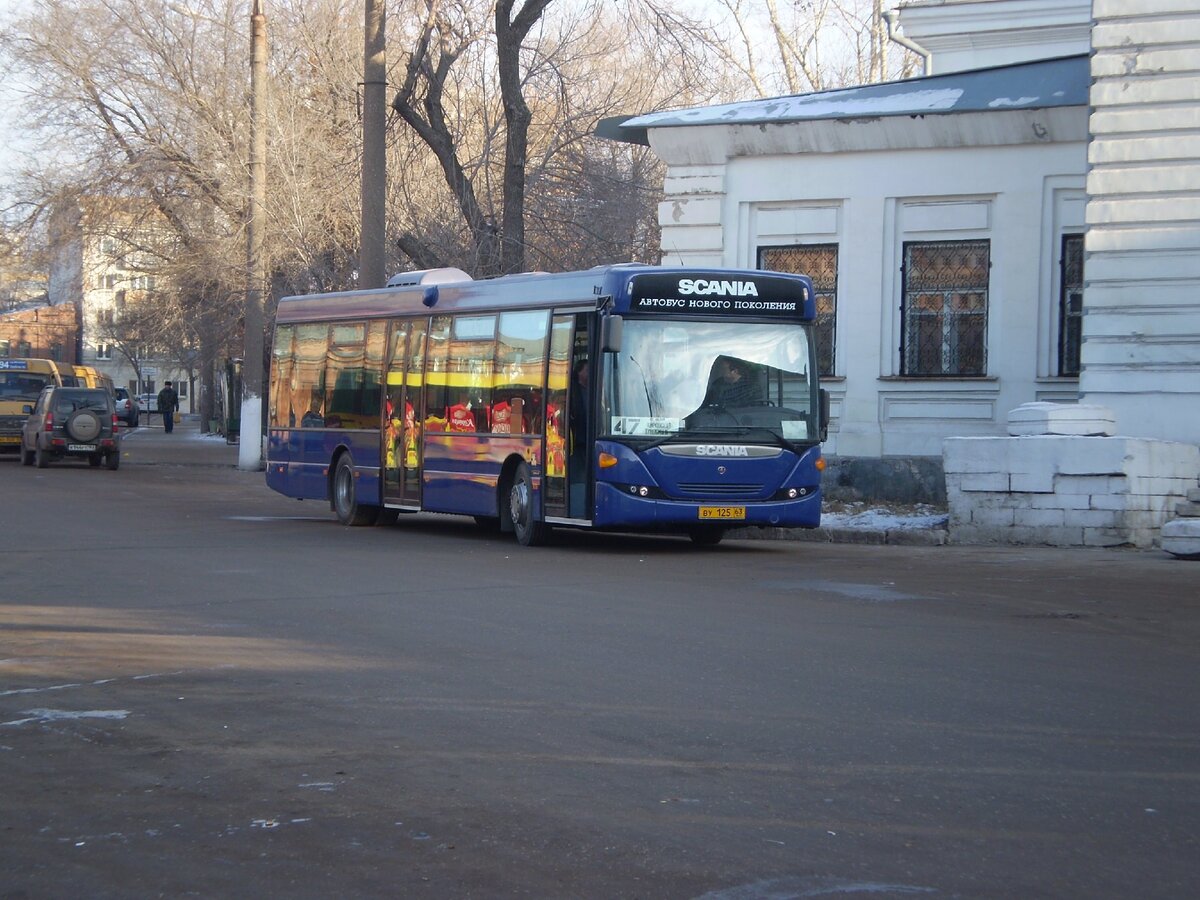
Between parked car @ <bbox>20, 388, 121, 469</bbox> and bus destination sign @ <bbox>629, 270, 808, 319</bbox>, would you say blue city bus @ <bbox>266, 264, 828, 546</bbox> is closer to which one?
bus destination sign @ <bbox>629, 270, 808, 319</bbox>

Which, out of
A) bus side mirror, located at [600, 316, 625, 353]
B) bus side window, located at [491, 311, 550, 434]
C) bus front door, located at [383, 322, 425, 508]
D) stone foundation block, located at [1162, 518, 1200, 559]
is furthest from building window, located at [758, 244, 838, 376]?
stone foundation block, located at [1162, 518, 1200, 559]

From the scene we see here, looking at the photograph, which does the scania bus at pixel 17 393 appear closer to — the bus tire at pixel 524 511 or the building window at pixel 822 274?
the building window at pixel 822 274

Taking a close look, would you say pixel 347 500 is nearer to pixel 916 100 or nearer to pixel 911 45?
pixel 916 100

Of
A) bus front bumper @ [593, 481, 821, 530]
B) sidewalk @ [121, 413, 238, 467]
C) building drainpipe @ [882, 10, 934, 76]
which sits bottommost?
sidewalk @ [121, 413, 238, 467]

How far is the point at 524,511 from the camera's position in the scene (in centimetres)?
1750

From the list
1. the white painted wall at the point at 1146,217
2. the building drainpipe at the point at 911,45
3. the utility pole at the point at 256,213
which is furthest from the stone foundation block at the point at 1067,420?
the utility pole at the point at 256,213

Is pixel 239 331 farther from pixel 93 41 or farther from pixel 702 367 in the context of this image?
pixel 702 367

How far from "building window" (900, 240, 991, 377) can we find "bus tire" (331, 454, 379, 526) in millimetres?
7660

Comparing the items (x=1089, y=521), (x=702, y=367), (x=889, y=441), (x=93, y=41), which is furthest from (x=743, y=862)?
(x=93, y=41)

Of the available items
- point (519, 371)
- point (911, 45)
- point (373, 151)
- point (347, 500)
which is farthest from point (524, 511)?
point (911, 45)

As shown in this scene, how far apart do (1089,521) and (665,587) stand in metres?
6.15

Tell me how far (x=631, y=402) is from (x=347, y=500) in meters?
6.05

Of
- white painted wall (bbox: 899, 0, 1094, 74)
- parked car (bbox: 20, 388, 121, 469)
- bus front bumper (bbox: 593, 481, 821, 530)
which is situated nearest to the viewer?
bus front bumper (bbox: 593, 481, 821, 530)

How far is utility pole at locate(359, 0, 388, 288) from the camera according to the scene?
22.8 metres
